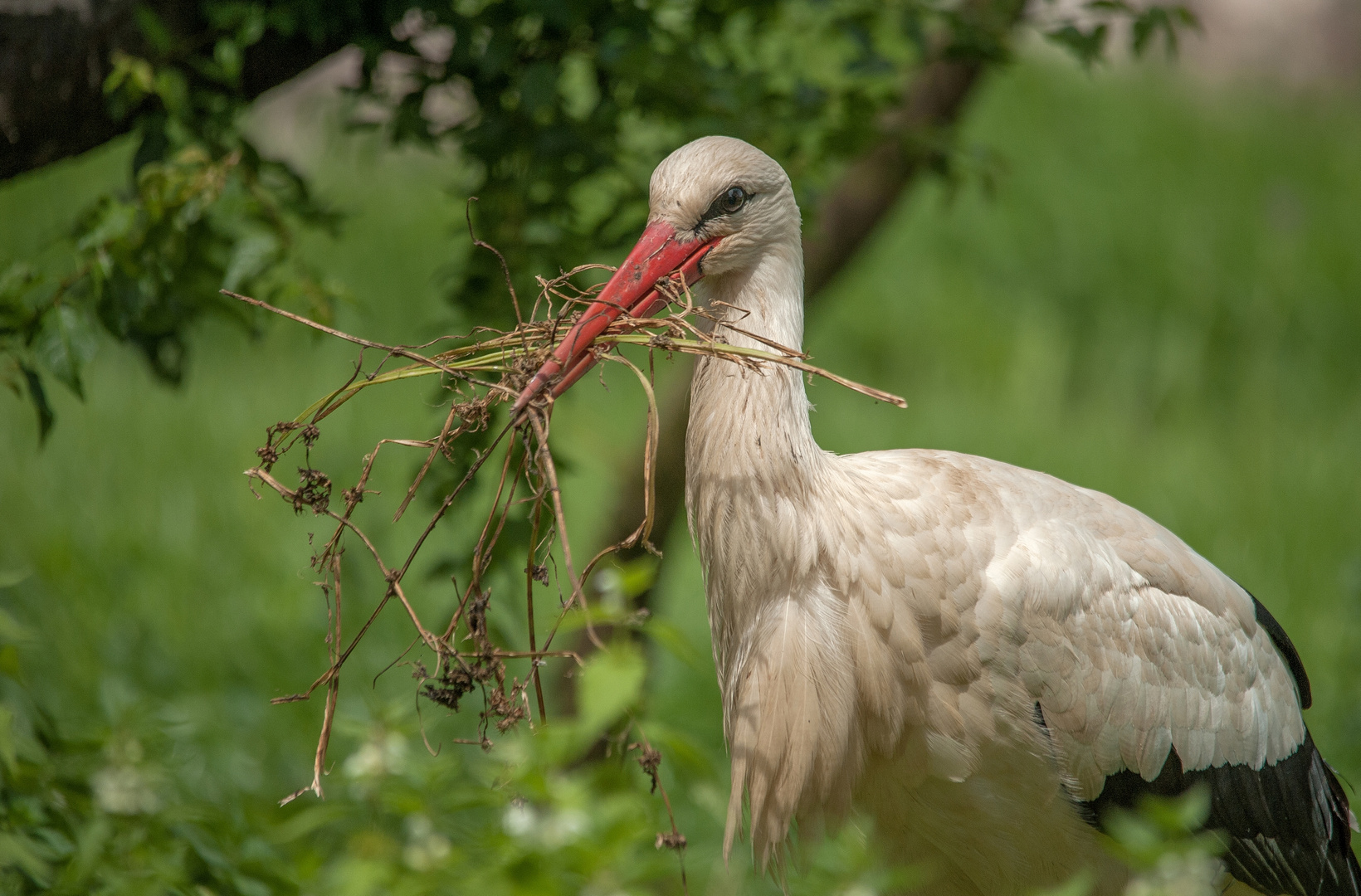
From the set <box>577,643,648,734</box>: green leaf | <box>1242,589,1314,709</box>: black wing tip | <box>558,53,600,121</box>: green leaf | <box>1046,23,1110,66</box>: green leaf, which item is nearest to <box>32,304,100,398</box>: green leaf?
<box>558,53,600,121</box>: green leaf

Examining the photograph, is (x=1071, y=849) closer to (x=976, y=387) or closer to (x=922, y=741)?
(x=922, y=741)

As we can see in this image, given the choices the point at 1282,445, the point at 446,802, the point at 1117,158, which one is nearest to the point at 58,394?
the point at 446,802

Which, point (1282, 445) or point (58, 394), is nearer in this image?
point (58, 394)

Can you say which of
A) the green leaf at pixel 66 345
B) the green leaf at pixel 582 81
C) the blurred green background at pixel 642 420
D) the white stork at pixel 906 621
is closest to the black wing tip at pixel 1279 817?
the white stork at pixel 906 621

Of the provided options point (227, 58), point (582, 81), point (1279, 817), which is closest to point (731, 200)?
point (227, 58)

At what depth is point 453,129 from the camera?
83.7 inches

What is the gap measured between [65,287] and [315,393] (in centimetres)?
415

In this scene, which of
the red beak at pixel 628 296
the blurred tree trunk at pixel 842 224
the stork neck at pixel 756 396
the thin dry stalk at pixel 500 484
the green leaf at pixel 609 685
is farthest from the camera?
the blurred tree trunk at pixel 842 224

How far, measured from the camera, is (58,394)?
17.4 ft

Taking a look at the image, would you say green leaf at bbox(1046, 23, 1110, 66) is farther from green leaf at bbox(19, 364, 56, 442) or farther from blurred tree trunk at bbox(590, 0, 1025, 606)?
green leaf at bbox(19, 364, 56, 442)

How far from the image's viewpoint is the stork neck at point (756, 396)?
184cm

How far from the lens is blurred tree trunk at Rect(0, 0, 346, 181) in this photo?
6.13 feet

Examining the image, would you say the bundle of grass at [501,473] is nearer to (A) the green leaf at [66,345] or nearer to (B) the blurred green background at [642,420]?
(B) the blurred green background at [642,420]

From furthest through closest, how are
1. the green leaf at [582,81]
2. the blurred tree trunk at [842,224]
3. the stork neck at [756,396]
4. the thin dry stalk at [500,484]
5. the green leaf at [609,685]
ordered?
the blurred tree trunk at [842,224]
the green leaf at [582,81]
the stork neck at [756,396]
the thin dry stalk at [500,484]
the green leaf at [609,685]
